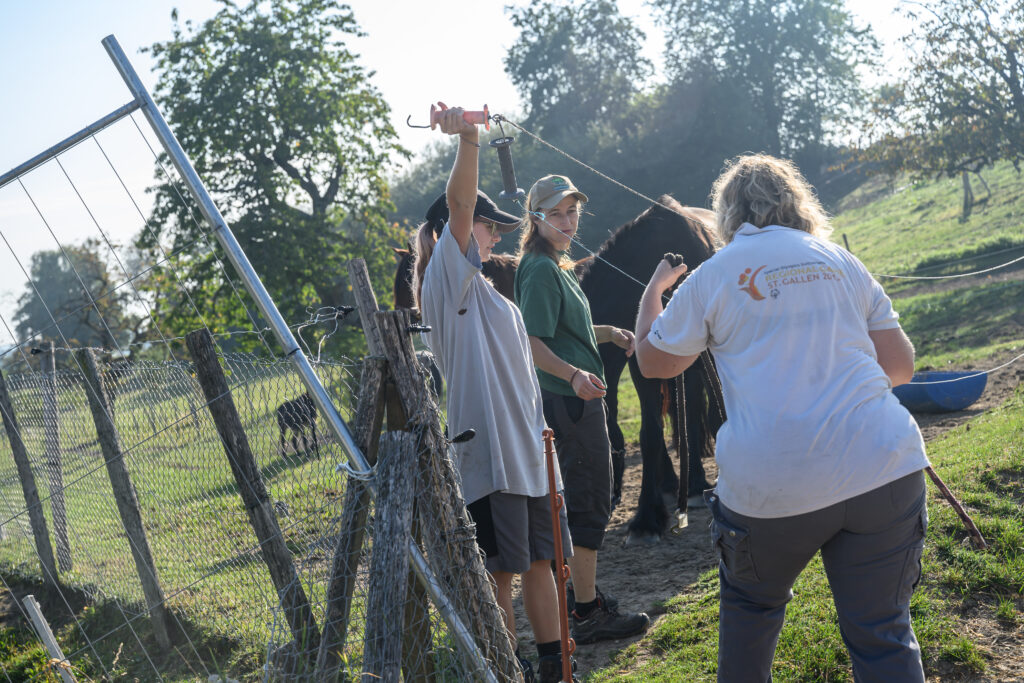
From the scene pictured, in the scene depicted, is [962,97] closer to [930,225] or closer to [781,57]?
[930,225]

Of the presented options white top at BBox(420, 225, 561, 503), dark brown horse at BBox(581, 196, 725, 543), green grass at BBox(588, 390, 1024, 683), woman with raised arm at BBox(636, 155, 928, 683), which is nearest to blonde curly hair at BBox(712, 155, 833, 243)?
woman with raised arm at BBox(636, 155, 928, 683)

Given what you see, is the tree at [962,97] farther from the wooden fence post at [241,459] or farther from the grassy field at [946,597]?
the wooden fence post at [241,459]

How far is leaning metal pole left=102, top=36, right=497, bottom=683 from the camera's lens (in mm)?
2350

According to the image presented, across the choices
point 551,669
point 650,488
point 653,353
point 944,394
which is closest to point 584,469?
point 551,669

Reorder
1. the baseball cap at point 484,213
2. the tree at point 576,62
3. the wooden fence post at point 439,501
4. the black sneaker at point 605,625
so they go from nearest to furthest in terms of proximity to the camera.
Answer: the wooden fence post at point 439,501
the baseball cap at point 484,213
the black sneaker at point 605,625
the tree at point 576,62

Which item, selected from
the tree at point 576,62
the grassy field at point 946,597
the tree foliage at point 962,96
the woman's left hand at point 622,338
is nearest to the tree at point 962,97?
the tree foliage at point 962,96

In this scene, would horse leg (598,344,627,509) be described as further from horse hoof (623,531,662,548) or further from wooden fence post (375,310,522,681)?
wooden fence post (375,310,522,681)

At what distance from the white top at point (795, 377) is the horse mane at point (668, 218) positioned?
3.41m

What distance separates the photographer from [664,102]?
3675cm

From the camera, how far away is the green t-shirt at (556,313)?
3248 millimetres

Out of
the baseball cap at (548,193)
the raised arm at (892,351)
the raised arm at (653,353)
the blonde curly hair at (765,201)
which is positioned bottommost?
the raised arm at (892,351)

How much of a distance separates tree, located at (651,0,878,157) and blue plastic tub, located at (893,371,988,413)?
29.3 meters

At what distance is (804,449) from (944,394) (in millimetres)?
4911

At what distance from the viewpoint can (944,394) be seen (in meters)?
6.09
